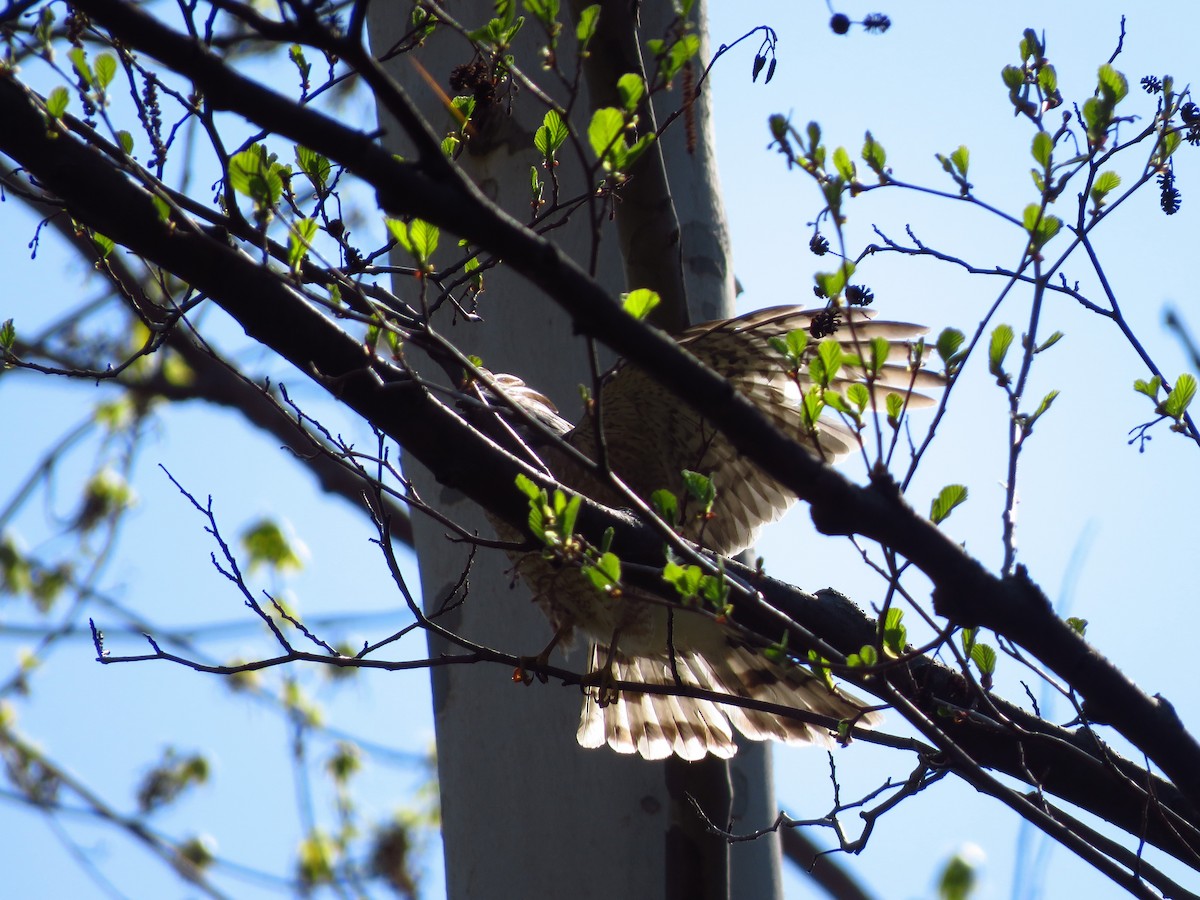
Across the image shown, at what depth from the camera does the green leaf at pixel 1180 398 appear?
2137 mm

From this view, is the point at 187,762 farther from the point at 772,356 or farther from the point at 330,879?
the point at 772,356

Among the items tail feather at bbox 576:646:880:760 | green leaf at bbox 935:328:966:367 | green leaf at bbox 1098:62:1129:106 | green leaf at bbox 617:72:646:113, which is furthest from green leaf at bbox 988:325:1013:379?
tail feather at bbox 576:646:880:760

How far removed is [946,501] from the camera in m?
1.77

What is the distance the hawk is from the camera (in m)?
3.26

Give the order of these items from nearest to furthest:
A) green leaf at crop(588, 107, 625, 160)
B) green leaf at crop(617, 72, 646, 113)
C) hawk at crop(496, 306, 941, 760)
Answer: green leaf at crop(588, 107, 625, 160) → green leaf at crop(617, 72, 646, 113) → hawk at crop(496, 306, 941, 760)

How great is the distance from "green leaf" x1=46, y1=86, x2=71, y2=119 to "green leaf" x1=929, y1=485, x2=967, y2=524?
4.79ft

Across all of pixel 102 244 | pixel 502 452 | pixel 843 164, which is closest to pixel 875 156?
pixel 843 164

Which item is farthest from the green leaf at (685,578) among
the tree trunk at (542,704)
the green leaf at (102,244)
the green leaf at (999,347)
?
the green leaf at (102,244)

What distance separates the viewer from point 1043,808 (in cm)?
219

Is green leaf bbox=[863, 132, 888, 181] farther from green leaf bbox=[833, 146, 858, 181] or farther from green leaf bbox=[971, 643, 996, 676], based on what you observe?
green leaf bbox=[971, 643, 996, 676]

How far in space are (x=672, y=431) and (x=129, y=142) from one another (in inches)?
80.5

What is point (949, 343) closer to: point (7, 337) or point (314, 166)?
point (314, 166)

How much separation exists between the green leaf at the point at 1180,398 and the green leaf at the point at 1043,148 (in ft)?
1.82

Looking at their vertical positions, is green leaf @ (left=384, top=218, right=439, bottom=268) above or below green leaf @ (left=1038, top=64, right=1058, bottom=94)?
below
